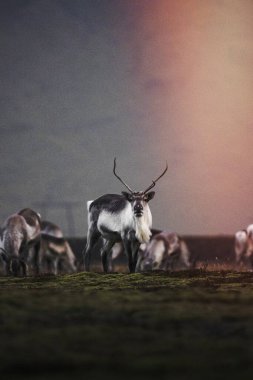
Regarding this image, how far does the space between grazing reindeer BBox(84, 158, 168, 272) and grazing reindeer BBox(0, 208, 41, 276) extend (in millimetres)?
1544

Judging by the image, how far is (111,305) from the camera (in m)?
8.09

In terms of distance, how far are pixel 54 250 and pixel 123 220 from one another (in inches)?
470

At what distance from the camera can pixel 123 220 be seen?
56.0 ft

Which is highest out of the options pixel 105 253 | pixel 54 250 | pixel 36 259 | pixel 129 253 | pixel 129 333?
pixel 54 250

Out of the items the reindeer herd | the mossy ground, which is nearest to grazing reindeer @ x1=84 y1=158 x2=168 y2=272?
the reindeer herd

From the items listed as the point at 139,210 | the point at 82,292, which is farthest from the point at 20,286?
the point at 139,210

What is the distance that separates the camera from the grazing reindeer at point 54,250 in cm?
2811

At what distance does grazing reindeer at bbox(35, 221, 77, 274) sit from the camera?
1107 inches

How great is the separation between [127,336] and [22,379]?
1.64m

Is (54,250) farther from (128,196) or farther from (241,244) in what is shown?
(128,196)

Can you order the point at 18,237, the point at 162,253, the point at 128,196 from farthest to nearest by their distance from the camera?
the point at 162,253
the point at 18,237
the point at 128,196

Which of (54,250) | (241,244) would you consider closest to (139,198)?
(54,250)

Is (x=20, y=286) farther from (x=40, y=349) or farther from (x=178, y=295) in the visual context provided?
(x=40, y=349)

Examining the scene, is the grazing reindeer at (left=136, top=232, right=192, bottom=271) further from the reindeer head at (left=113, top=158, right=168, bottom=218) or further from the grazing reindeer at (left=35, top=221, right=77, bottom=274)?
the reindeer head at (left=113, top=158, right=168, bottom=218)
